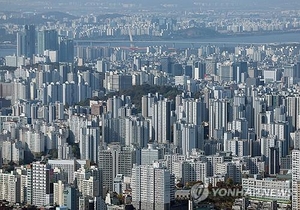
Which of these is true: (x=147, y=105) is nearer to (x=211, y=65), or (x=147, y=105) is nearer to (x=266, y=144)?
(x=266, y=144)

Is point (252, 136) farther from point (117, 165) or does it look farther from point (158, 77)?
point (158, 77)

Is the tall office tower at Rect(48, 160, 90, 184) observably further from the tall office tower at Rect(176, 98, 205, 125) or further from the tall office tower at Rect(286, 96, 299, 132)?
the tall office tower at Rect(286, 96, 299, 132)

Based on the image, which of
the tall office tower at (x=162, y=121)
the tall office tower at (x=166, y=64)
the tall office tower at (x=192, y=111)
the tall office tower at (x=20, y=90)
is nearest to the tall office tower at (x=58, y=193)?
the tall office tower at (x=162, y=121)

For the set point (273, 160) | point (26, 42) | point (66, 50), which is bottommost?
point (273, 160)

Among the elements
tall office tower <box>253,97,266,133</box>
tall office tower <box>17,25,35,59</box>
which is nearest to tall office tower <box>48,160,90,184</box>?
tall office tower <box>253,97,266,133</box>

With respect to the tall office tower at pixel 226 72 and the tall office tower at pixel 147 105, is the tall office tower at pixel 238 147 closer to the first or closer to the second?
the tall office tower at pixel 147 105

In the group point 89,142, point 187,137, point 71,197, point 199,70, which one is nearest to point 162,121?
point 187,137
